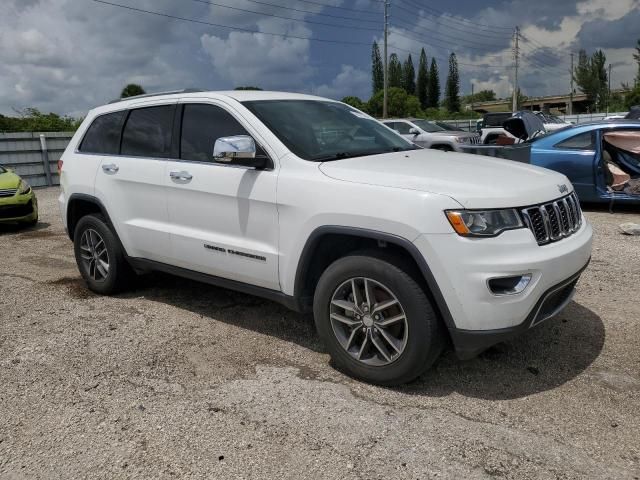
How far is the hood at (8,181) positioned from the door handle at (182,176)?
23.2 feet

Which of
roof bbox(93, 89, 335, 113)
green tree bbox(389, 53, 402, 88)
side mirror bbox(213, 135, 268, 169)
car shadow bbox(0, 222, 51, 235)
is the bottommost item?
car shadow bbox(0, 222, 51, 235)

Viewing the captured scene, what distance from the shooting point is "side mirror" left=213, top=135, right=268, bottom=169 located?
12.2 feet

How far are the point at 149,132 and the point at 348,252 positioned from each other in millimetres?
A: 2229

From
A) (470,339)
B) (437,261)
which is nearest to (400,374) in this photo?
(470,339)

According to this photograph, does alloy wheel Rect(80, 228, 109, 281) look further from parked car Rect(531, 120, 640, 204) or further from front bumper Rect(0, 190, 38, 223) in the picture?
parked car Rect(531, 120, 640, 204)

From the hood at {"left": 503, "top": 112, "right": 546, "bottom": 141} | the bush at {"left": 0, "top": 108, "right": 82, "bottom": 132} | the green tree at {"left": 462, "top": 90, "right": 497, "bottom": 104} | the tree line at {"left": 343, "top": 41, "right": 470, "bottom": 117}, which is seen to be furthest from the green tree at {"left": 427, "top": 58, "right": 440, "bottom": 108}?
the hood at {"left": 503, "top": 112, "right": 546, "bottom": 141}

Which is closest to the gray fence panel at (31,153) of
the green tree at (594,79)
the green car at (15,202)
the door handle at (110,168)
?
the green car at (15,202)

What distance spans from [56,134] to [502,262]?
57.6 feet

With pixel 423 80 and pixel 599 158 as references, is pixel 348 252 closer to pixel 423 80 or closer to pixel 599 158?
pixel 599 158

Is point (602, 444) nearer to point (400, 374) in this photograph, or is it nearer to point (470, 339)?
point (470, 339)

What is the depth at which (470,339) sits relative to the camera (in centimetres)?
314

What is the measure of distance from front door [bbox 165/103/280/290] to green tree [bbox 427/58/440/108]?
97.8 metres

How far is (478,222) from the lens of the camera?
307cm

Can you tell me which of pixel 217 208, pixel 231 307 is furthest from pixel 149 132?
pixel 231 307
